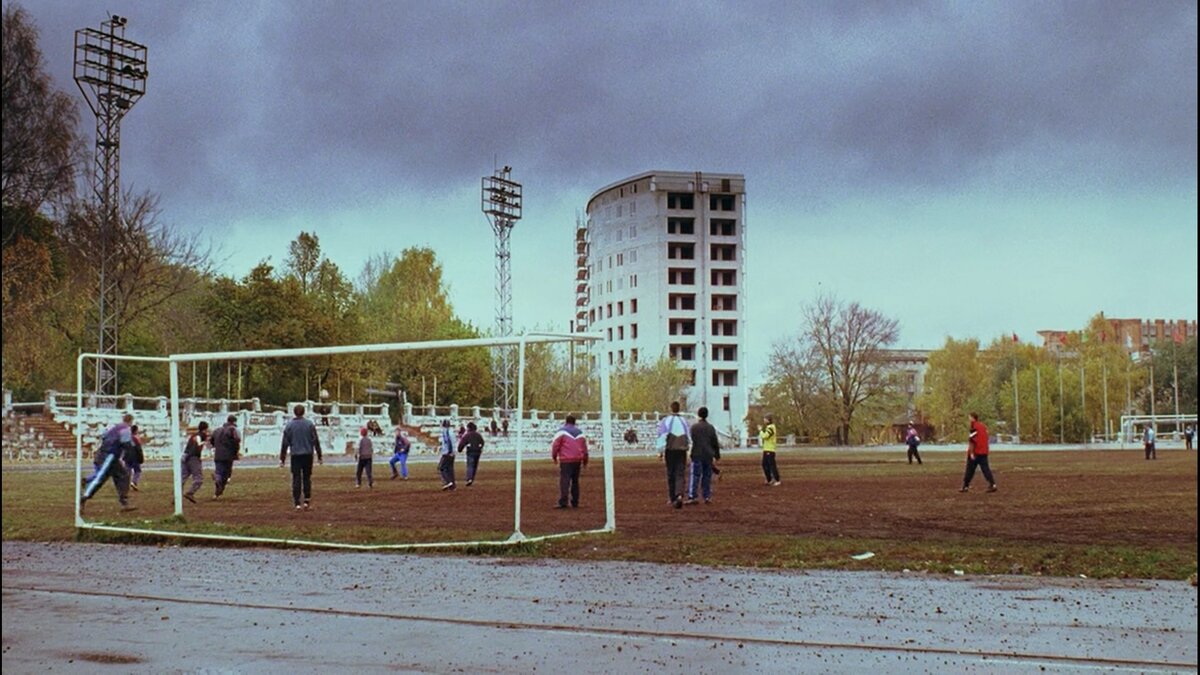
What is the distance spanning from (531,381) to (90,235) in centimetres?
2314

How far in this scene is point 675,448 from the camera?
23.1 m

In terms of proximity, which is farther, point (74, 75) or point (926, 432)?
point (926, 432)

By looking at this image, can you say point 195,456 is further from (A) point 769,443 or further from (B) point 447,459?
(A) point 769,443

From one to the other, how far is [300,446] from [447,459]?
668 centimetres

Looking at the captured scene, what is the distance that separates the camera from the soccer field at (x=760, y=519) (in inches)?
609

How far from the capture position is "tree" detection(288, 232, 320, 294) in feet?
278

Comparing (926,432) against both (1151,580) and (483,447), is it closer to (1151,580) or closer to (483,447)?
(483,447)

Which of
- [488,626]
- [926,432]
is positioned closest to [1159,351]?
[926,432]

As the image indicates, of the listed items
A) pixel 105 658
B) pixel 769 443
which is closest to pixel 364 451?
pixel 769 443

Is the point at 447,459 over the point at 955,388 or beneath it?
beneath

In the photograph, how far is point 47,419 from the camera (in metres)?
40.5

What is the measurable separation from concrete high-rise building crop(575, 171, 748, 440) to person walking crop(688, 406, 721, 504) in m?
90.8

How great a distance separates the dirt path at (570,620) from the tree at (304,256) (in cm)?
7157

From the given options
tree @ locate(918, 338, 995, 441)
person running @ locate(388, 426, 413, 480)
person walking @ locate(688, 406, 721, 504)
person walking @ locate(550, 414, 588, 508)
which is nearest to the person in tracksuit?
person walking @ locate(550, 414, 588, 508)
